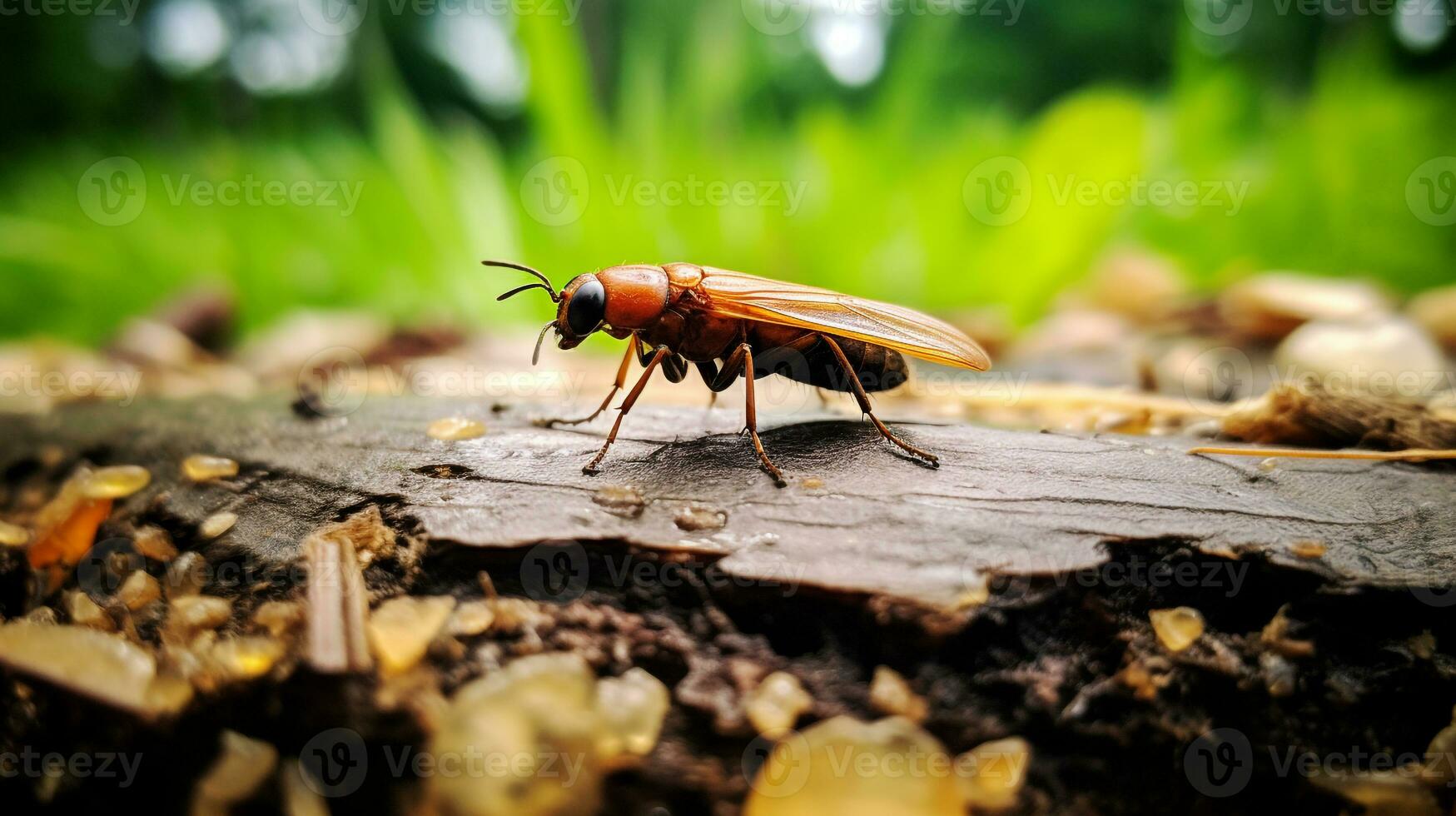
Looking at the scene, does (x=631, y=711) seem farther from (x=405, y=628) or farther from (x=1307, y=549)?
(x=1307, y=549)

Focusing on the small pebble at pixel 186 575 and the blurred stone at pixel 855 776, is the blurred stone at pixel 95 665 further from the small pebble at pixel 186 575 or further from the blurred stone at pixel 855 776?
the blurred stone at pixel 855 776

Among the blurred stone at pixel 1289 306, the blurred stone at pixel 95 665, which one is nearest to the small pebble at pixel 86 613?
the blurred stone at pixel 95 665

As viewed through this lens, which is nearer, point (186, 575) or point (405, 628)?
point (405, 628)

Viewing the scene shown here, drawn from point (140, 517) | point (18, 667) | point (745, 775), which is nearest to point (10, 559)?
point (140, 517)

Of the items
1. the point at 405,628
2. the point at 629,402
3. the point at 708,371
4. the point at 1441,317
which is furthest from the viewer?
the point at 1441,317

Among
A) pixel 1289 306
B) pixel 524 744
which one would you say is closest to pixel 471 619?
pixel 524 744

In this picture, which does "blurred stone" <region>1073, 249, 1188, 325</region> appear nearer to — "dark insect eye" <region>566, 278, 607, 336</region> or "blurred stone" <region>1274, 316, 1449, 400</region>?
"blurred stone" <region>1274, 316, 1449, 400</region>

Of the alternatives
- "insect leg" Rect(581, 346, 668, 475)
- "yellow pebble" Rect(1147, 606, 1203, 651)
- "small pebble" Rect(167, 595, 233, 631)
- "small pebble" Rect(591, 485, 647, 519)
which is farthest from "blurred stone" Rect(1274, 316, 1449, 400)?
"small pebble" Rect(167, 595, 233, 631)
